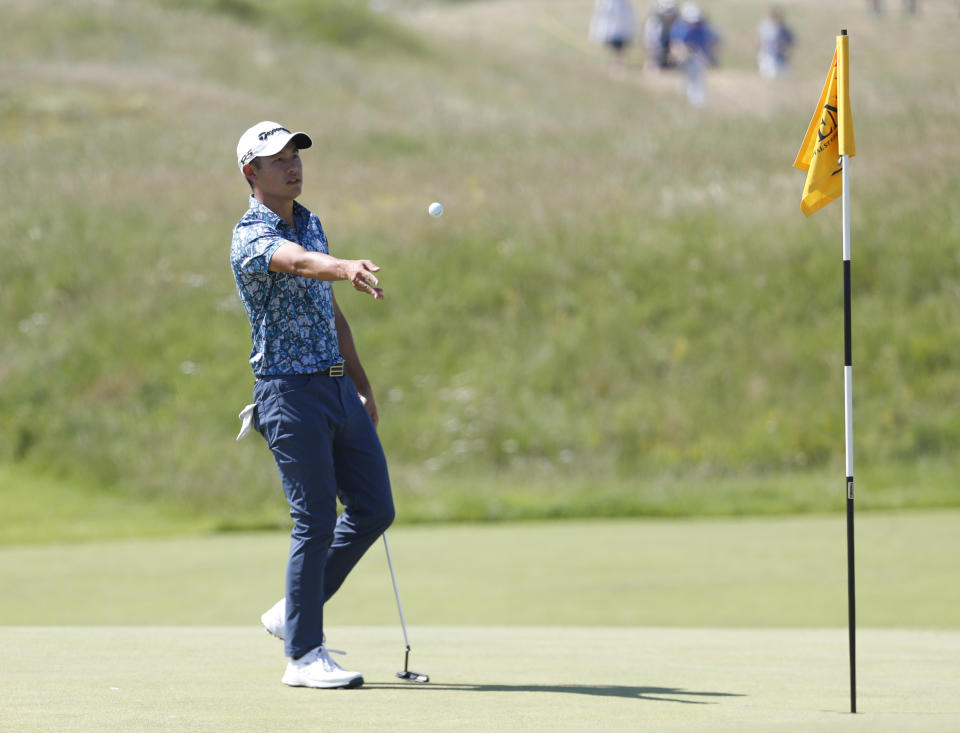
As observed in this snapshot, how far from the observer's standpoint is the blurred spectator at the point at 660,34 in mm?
38062

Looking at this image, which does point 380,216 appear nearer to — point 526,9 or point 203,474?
point 203,474

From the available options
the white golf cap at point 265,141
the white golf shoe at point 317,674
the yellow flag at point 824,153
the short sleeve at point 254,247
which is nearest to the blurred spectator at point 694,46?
the yellow flag at point 824,153

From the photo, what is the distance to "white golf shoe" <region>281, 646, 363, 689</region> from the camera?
5.46 meters

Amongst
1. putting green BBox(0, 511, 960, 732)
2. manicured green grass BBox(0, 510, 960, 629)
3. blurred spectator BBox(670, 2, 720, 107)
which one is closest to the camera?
putting green BBox(0, 511, 960, 732)

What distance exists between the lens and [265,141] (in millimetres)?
5590

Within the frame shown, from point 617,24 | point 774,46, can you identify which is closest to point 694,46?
point 774,46

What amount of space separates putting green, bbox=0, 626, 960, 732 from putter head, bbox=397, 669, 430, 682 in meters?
0.06

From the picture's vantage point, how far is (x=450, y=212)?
23.0m

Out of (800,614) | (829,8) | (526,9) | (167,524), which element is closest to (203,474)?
(167,524)

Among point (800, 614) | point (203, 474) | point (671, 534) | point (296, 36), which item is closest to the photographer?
point (800, 614)

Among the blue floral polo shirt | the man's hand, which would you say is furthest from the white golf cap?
the man's hand

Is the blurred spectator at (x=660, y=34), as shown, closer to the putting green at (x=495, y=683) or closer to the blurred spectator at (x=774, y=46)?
the blurred spectator at (x=774, y=46)

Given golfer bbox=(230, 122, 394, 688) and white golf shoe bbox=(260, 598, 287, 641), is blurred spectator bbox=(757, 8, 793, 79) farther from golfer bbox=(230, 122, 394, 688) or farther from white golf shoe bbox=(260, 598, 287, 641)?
white golf shoe bbox=(260, 598, 287, 641)

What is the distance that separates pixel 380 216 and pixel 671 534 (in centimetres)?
1099
